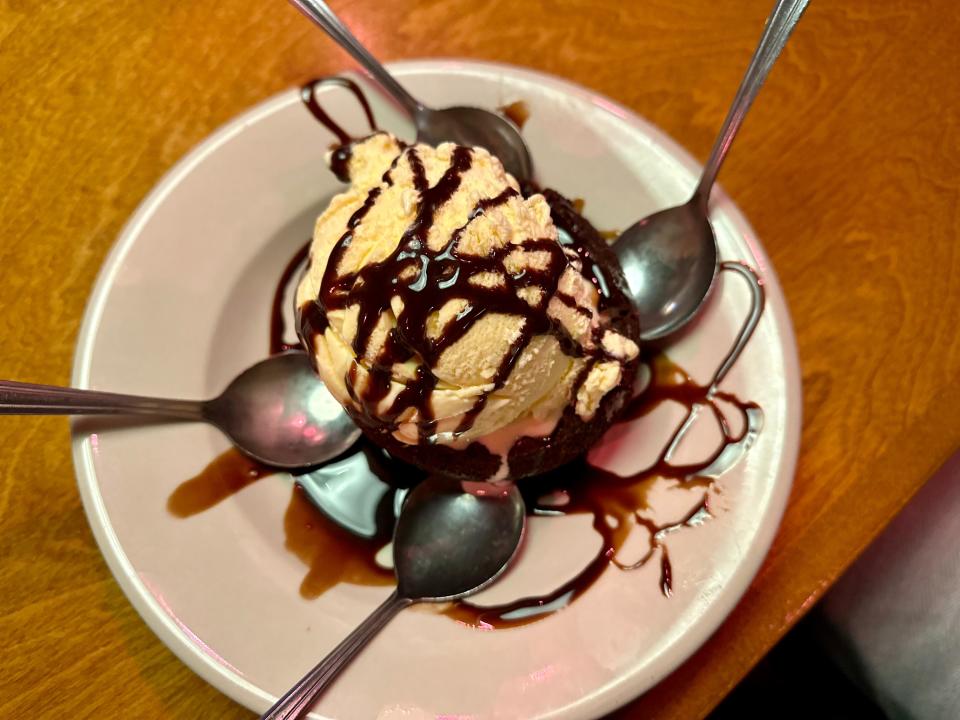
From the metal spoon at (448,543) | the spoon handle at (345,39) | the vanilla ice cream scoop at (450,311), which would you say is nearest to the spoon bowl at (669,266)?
the vanilla ice cream scoop at (450,311)

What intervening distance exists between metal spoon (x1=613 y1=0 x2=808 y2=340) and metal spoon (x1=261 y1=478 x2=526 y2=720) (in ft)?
1.45

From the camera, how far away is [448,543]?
121 centimetres

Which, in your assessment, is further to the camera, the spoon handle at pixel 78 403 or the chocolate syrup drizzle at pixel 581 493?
the chocolate syrup drizzle at pixel 581 493

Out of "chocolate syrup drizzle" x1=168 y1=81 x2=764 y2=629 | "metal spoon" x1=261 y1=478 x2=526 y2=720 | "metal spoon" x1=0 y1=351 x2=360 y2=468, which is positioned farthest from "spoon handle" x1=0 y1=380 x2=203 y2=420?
"metal spoon" x1=261 y1=478 x2=526 y2=720

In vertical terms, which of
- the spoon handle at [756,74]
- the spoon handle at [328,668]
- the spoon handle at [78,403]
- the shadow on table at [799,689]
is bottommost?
the shadow on table at [799,689]

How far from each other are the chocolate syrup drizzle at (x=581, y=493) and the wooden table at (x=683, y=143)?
0.59 feet

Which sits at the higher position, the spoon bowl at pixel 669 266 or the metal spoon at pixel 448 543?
the spoon bowl at pixel 669 266

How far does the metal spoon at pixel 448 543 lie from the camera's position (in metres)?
1.17

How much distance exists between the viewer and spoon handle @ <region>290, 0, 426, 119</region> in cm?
137

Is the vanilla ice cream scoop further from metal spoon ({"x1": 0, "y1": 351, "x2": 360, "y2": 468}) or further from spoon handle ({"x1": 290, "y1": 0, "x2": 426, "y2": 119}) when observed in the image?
spoon handle ({"x1": 290, "y1": 0, "x2": 426, "y2": 119})

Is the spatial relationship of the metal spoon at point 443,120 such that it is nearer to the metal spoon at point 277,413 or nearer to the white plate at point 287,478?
the white plate at point 287,478

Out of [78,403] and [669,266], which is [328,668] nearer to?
[78,403]

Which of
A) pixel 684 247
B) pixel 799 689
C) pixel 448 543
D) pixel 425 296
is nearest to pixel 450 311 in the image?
pixel 425 296

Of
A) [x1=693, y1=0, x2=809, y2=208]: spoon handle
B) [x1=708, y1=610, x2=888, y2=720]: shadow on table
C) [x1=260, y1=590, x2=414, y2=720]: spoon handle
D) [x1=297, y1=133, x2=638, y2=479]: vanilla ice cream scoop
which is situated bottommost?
[x1=708, y1=610, x2=888, y2=720]: shadow on table
